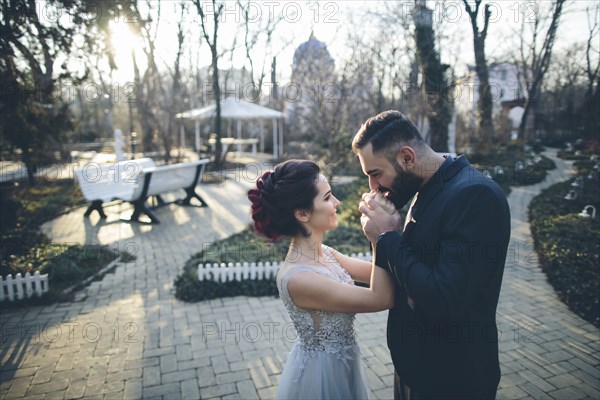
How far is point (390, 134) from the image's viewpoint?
1.90 meters

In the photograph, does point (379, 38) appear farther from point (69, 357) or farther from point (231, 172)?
point (69, 357)

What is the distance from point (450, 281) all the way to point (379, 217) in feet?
1.42

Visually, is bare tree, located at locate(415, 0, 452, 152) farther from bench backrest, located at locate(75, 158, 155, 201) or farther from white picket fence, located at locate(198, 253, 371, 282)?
bench backrest, located at locate(75, 158, 155, 201)

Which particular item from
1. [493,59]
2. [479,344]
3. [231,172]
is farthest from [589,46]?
[479,344]

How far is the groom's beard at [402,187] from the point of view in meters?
1.92

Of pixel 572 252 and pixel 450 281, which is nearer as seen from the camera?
pixel 450 281

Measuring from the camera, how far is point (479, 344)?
1.84 metres

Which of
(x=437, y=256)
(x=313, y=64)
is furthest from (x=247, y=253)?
(x=313, y=64)

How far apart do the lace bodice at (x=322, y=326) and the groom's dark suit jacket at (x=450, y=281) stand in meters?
0.33

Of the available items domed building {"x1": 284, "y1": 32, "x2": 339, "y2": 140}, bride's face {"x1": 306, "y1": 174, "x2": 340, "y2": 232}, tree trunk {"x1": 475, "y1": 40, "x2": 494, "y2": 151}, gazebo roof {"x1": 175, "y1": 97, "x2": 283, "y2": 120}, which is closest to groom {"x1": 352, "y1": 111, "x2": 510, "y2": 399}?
bride's face {"x1": 306, "y1": 174, "x2": 340, "y2": 232}

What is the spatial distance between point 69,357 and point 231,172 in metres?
14.6

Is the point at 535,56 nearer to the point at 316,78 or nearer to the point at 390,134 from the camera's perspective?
the point at 316,78

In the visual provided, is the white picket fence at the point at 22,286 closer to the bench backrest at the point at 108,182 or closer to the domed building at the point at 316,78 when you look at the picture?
the bench backrest at the point at 108,182

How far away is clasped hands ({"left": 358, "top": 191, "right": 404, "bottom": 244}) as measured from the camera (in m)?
1.79
